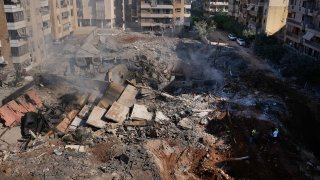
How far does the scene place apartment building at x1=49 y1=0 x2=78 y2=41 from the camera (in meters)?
46.2

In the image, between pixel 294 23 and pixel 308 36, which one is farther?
pixel 294 23

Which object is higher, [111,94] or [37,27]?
[37,27]

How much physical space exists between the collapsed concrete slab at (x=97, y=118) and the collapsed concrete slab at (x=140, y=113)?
1.98m

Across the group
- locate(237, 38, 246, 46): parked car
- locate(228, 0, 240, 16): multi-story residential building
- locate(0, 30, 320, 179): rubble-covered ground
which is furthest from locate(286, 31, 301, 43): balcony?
locate(228, 0, 240, 16): multi-story residential building

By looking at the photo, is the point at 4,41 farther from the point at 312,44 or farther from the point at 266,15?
the point at 266,15

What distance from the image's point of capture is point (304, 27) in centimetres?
3775

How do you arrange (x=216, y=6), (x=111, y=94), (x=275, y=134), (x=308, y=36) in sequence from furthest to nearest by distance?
(x=216, y=6)
(x=308, y=36)
(x=111, y=94)
(x=275, y=134)

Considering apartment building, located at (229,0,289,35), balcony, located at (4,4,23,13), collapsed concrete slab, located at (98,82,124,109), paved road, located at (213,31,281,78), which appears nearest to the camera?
collapsed concrete slab, located at (98,82,124,109)

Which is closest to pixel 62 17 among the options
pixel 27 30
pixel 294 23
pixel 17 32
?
pixel 27 30

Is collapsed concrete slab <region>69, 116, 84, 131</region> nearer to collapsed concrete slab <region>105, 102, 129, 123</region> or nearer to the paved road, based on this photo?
collapsed concrete slab <region>105, 102, 129, 123</region>

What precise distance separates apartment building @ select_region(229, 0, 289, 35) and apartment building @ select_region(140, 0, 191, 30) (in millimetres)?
11421

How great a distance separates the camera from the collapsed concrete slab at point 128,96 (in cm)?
2447

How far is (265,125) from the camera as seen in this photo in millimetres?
22875

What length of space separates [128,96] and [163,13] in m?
39.7
